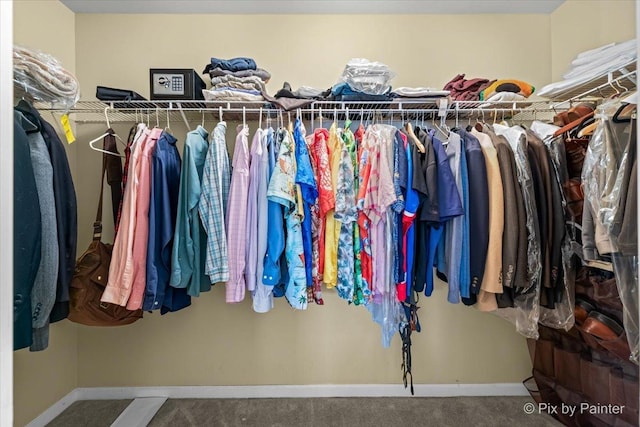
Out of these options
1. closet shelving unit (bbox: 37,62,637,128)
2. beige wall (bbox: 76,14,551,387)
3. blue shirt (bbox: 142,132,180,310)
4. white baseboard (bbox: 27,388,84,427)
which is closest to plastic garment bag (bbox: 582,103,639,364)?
closet shelving unit (bbox: 37,62,637,128)

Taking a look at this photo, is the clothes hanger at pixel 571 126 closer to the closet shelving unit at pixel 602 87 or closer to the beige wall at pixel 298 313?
the closet shelving unit at pixel 602 87

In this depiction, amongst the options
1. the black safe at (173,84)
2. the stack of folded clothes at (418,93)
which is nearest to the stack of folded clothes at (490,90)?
the stack of folded clothes at (418,93)

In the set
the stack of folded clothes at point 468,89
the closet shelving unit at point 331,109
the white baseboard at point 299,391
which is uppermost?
the stack of folded clothes at point 468,89

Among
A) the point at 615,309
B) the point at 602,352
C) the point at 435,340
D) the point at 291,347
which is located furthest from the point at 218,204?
the point at 602,352

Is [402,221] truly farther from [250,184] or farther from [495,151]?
[250,184]

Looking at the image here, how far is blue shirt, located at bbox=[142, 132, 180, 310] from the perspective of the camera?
1276 millimetres

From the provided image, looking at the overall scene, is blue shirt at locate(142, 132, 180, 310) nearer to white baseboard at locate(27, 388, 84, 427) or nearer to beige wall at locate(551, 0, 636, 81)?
white baseboard at locate(27, 388, 84, 427)

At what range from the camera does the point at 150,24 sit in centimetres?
184

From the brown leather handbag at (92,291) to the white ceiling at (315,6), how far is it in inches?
54.6

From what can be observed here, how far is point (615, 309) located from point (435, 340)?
0.93 metres

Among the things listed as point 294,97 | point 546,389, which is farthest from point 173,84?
point 546,389

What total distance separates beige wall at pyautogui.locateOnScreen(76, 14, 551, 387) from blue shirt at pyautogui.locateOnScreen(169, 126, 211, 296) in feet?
1.92

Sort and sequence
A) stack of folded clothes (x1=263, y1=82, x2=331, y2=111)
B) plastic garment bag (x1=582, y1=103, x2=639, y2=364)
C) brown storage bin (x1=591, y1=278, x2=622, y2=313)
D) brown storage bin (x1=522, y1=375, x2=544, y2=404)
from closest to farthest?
plastic garment bag (x1=582, y1=103, x2=639, y2=364)
brown storage bin (x1=591, y1=278, x2=622, y2=313)
stack of folded clothes (x1=263, y1=82, x2=331, y2=111)
brown storage bin (x1=522, y1=375, x2=544, y2=404)

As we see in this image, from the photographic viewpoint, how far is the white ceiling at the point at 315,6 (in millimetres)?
1766
